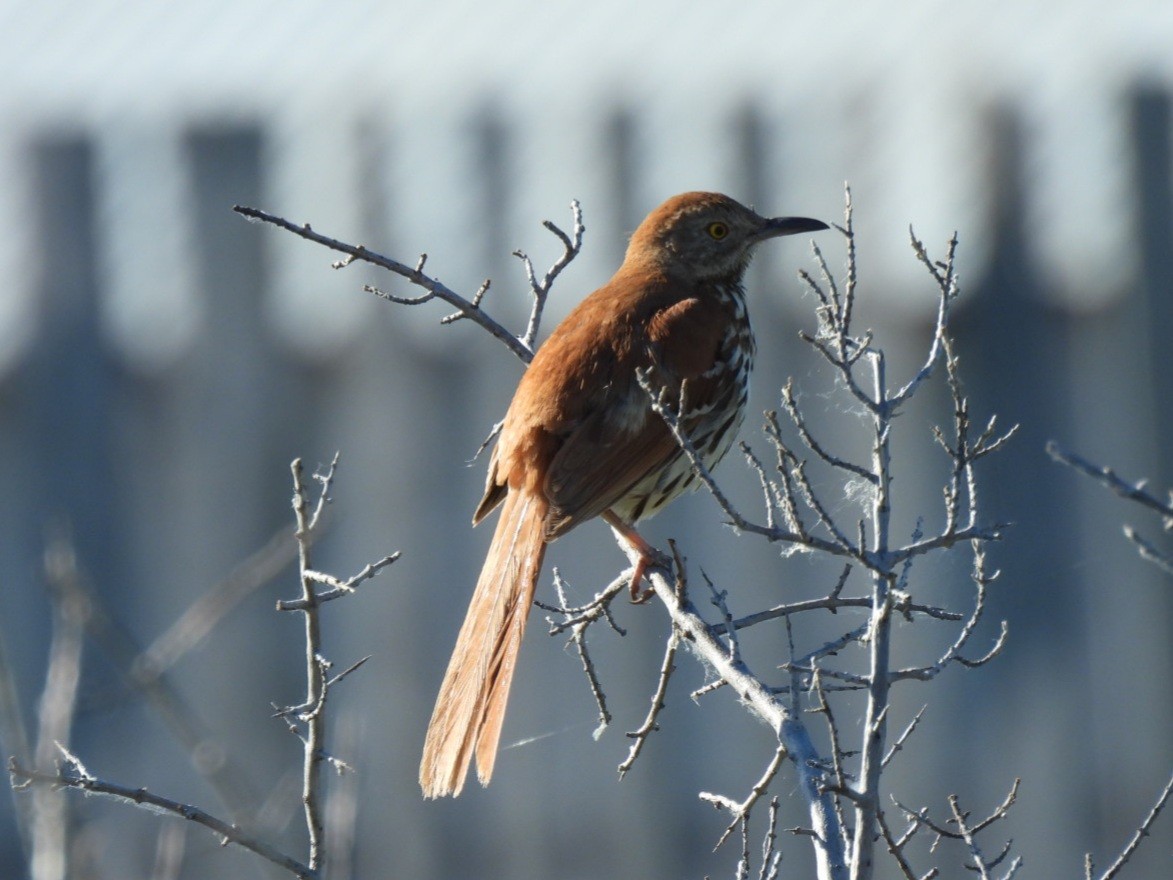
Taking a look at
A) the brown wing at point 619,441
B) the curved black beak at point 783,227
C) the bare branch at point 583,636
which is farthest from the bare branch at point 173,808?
the curved black beak at point 783,227

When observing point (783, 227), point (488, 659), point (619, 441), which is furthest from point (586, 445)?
point (783, 227)

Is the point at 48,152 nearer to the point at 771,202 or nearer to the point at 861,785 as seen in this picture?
the point at 771,202

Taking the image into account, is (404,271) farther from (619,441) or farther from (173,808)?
(173,808)

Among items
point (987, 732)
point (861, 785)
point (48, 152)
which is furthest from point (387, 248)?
point (861, 785)

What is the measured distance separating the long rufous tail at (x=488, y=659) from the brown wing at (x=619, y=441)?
0.08m

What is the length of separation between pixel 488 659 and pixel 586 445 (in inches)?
28.0

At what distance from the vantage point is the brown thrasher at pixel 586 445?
3863 millimetres

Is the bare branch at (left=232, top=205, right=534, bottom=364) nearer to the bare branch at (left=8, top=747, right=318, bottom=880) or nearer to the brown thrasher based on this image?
the brown thrasher

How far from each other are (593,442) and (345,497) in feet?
13.8

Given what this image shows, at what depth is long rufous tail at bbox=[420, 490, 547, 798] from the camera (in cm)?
369

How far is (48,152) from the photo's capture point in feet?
27.9

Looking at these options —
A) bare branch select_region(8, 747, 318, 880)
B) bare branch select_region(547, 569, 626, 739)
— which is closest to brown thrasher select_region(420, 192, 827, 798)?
bare branch select_region(547, 569, 626, 739)

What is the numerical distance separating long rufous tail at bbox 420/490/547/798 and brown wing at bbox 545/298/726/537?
8 centimetres

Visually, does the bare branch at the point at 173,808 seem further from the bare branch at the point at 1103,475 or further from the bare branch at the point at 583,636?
the bare branch at the point at 1103,475
